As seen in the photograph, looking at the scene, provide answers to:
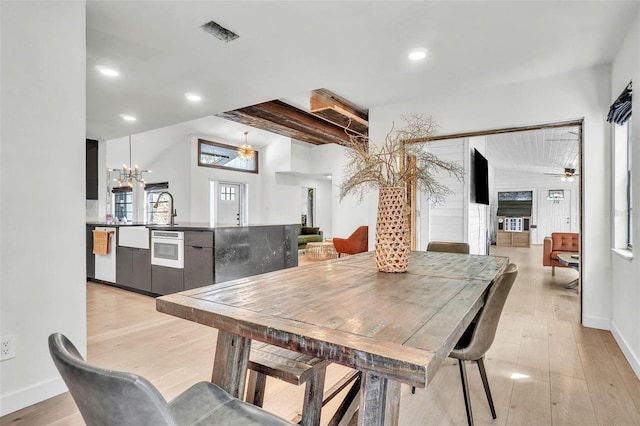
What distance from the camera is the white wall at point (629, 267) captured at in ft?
7.48

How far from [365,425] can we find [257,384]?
23.6 inches

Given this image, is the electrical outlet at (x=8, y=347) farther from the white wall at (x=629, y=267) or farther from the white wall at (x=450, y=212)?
the white wall at (x=450, y=212)

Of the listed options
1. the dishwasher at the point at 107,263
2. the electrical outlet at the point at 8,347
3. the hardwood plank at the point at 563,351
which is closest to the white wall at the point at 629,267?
the hardwood plank at the point at 563,351

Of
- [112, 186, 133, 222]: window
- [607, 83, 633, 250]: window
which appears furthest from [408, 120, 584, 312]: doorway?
[112, 186, 133, 222]: window

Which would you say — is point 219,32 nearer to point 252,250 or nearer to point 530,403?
point 252,250

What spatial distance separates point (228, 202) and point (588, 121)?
24.9ft

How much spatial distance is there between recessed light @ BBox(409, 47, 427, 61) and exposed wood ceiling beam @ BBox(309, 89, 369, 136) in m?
0.97

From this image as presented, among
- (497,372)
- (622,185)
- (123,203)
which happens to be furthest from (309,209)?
(497,372)

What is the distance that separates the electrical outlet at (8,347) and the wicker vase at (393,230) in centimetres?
200

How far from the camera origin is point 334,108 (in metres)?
4.01

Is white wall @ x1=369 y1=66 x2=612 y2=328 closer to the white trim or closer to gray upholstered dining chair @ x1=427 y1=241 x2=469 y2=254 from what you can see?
the white trim

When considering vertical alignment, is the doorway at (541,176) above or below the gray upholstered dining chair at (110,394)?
above

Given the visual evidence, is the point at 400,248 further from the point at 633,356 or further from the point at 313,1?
the point at 633,356

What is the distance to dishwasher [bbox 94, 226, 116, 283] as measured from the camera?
4738mm
